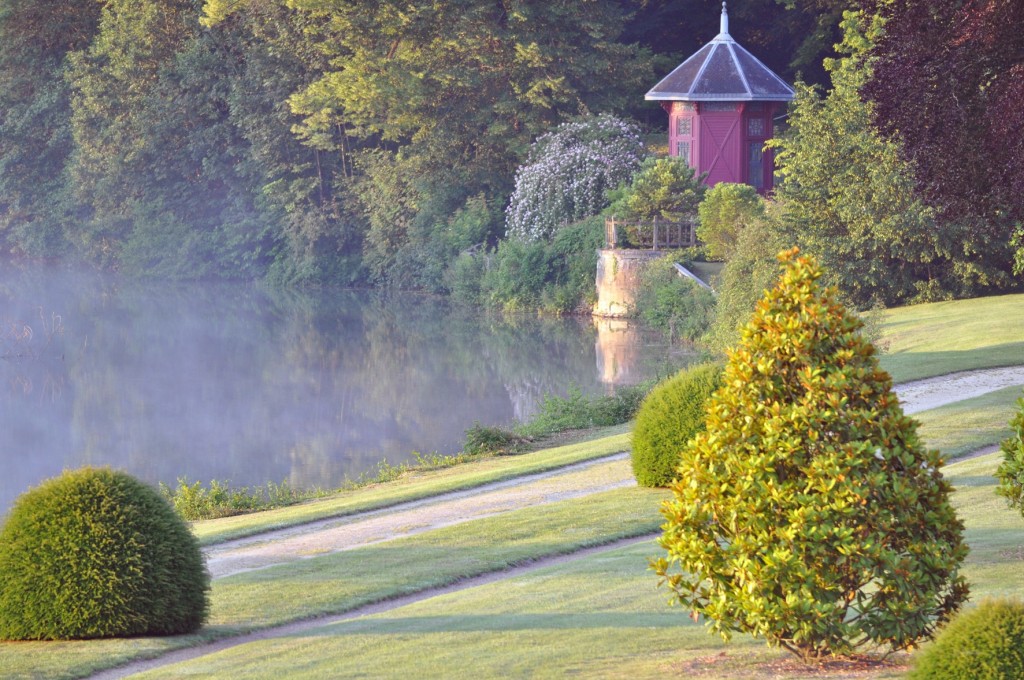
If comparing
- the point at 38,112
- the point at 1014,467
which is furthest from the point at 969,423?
the point at 38,112

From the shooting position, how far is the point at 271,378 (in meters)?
37.1

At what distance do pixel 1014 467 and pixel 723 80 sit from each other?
128 feet

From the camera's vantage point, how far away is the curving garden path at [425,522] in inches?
440

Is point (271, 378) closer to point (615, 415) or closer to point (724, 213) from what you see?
point (615, 415)

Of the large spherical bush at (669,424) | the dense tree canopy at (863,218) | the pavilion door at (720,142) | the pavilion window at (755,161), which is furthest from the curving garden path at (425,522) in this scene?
the pavilion window at (755,161)

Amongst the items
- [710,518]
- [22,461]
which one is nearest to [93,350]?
[22,461]

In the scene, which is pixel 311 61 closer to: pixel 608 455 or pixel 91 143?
pixel 91 143

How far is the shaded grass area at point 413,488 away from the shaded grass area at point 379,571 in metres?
2.65

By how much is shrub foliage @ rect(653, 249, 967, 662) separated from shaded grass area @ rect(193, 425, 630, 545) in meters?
9.27

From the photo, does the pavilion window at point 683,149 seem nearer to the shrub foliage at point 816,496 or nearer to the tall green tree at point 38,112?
the tall green tree at point 38,112

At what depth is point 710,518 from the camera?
7.59 meters

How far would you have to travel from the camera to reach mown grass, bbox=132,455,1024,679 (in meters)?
8.19

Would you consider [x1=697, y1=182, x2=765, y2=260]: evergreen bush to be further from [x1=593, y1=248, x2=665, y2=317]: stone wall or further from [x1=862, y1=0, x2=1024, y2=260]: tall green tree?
[x1=862, y1=0, x2=1024, y2=260]: tall green tree

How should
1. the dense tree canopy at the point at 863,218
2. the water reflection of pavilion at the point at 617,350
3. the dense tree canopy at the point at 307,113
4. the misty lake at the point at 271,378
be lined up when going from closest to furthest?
the misty lake at the point at 271,378 < the water reflection of pavilion at the point at 617,350 < the dense tree canopy at the point at 863,218 < the dense tree canopy at the point at 307,113
